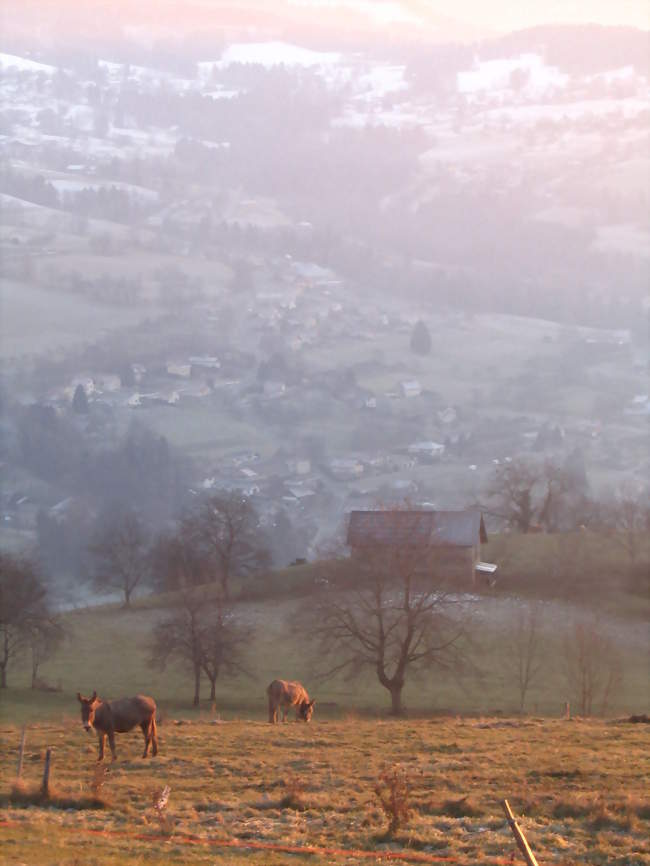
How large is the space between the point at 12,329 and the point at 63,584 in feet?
279

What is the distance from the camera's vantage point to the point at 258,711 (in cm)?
3925

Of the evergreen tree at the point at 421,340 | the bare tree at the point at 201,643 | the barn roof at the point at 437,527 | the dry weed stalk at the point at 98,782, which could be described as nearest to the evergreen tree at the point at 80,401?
the evergreen tree at the point at 421,340

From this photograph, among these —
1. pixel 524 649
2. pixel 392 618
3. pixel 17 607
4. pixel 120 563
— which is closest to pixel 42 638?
pixel 17 607

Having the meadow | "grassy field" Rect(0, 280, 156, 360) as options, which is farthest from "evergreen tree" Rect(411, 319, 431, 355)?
the meadow

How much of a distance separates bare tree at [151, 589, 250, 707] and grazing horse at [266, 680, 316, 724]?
13.1 m

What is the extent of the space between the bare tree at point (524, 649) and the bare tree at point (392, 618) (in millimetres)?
2684

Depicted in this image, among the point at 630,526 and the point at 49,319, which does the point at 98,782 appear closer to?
the point at 630,526

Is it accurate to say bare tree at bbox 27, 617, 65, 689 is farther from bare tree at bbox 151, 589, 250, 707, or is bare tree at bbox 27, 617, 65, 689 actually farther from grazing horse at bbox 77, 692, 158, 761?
grazing horse at bbox 77, 692, 158, 761

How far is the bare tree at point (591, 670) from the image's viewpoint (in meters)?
40.0

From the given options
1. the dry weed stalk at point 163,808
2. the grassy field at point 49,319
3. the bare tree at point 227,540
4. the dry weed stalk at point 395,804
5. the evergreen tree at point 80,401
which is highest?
the grassy field at point 49,319

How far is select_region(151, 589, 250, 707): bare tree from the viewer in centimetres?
4216

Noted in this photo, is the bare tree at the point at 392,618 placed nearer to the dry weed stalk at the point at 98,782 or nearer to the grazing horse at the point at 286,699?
the grazing horse at the point at 286,699

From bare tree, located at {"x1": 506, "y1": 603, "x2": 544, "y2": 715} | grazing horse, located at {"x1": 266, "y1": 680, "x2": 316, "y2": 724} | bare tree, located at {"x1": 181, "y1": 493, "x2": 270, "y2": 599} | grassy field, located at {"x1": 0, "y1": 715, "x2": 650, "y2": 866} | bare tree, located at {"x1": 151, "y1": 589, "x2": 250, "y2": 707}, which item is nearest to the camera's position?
grassy field, located at {"x1": 0, "y1": 715, "x2": 650, "y2": 866}

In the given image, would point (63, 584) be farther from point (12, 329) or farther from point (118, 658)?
point (12, 329)
